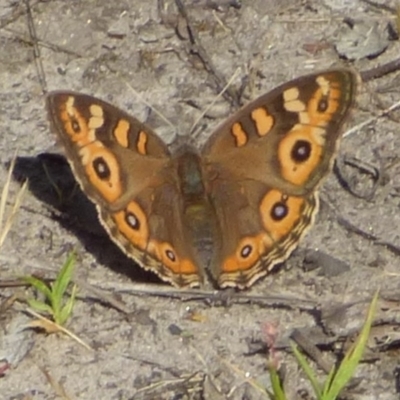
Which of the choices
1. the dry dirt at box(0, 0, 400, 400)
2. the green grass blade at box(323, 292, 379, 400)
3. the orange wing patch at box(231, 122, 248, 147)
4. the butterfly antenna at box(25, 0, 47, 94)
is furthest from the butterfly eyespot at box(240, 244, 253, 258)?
the butterfly antenna at box(25, 0, 47, 94)

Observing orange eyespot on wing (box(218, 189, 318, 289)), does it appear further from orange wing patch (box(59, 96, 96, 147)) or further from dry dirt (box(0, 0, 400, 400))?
orange wing patch (box(59, 96, 96, 147))

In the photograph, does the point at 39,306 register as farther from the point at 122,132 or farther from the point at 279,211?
the point at 279,211

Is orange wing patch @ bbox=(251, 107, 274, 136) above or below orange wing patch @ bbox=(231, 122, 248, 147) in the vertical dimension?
above

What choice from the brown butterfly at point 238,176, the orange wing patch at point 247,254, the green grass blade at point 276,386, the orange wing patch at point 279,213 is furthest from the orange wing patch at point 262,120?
the green grass blade at point 276,386

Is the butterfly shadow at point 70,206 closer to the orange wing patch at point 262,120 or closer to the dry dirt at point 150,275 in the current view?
the dry dirt at point 150,275

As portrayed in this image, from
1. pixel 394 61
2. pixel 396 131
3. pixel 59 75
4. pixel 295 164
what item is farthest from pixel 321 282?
pixel 59 75

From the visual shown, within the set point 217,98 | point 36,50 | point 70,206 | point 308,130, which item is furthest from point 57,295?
point 36,50

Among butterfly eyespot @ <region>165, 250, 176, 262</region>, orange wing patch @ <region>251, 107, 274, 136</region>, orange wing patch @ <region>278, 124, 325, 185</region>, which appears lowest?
butterfly eyespot @ <region>165, 250, 176, 262</region>
